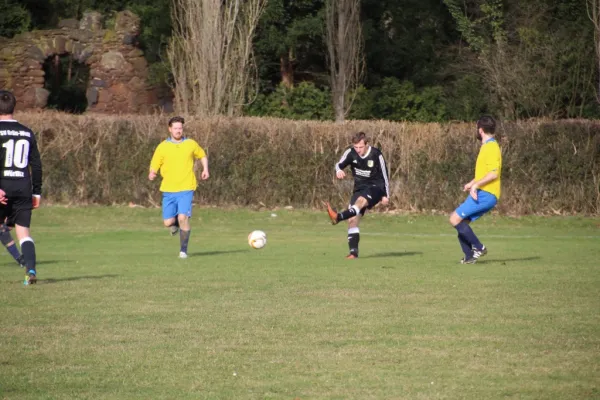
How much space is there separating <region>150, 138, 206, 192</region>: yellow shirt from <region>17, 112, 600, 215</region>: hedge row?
11.7m

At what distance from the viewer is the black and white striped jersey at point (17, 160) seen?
11727mm

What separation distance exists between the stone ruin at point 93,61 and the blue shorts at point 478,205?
88.2ft

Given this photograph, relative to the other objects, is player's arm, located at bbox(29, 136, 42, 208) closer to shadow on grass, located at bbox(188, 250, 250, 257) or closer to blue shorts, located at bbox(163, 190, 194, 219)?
blue shorts, located at bbox(163, 190, 194, 219)

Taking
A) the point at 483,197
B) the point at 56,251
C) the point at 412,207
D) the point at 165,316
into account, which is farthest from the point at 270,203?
the point at 165,316

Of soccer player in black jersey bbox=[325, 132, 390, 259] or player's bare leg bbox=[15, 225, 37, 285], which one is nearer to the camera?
player's bare leg bbox=[15, 225, 37, 285]

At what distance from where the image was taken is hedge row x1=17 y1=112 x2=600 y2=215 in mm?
26781

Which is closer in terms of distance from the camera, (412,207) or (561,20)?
(412,207)

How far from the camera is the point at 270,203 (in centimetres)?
2825

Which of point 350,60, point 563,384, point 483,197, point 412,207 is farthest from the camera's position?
point 350,60

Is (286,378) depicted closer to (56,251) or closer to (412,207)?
(56,251)

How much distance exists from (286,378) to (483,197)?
761 cm

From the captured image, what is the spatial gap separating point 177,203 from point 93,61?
983 inches

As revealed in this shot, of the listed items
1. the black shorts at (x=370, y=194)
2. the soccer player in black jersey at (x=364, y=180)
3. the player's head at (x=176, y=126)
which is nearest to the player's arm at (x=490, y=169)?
the soccer player in black jersey at (x=364, y=180)

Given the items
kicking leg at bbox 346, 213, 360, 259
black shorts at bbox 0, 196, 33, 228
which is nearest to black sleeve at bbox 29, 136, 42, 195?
black shorts at bbox 0, 196, 33, 228
